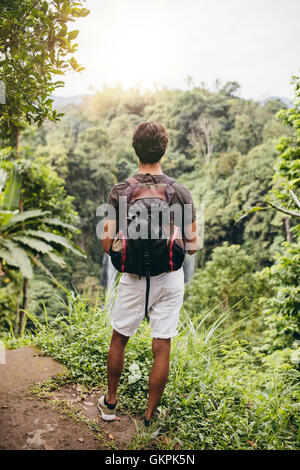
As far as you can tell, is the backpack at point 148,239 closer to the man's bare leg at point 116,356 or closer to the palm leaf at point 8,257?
the man's bare leg at point 116,356

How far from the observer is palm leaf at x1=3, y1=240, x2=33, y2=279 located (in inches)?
200

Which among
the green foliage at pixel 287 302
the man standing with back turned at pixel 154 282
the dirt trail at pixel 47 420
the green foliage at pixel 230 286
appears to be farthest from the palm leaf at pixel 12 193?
the green foliage at pixel 230 286

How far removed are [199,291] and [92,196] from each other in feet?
38.7

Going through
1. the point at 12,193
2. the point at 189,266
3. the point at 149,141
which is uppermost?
the point at 149,141

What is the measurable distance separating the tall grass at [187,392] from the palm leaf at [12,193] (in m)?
3.89

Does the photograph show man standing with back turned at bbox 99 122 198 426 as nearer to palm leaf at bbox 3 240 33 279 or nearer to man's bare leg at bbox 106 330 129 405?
man's bare leg at bbox 106 330 129 405

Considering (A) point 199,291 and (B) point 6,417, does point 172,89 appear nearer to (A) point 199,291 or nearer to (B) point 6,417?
(A) point 199,291

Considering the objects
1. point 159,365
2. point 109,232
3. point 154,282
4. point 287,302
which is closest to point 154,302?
point 154,282

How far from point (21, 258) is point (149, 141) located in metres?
4.33

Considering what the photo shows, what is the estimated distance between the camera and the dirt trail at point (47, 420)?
1566mm

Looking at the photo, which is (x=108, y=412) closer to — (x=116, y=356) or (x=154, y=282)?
(x=116, y=356)

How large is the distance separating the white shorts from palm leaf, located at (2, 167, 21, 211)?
16.6 ft

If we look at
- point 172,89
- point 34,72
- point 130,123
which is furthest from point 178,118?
point 34,72

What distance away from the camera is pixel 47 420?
5.65ft
